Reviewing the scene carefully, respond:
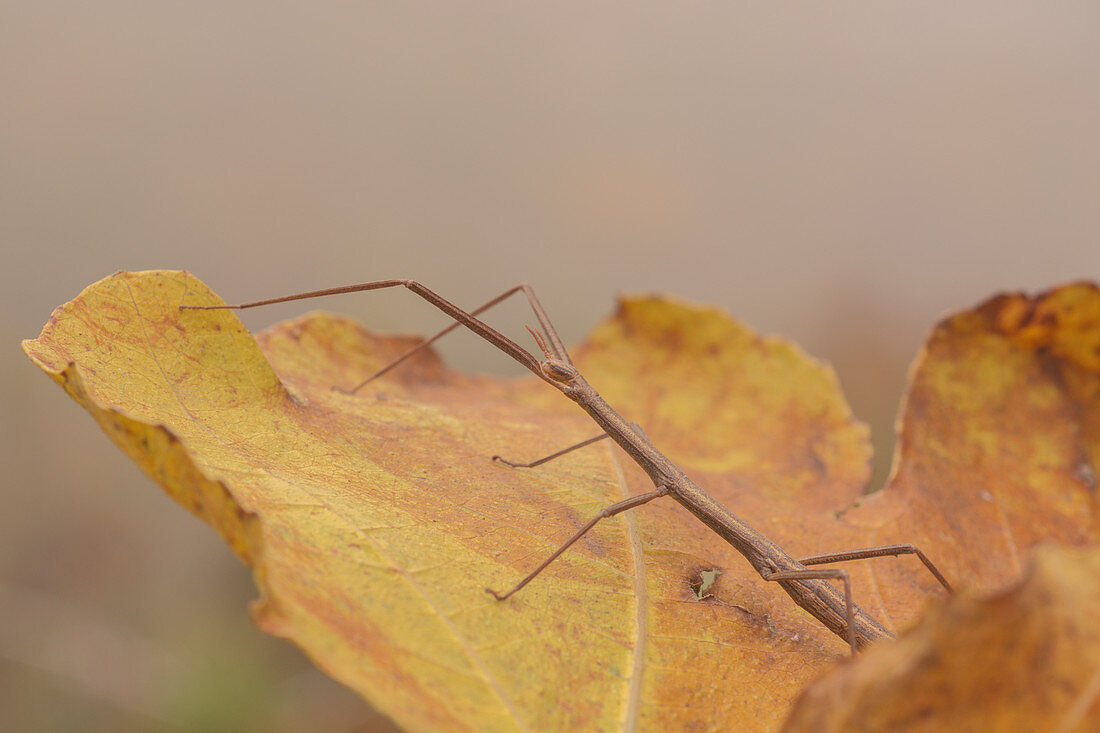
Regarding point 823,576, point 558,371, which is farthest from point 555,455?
point 823,576

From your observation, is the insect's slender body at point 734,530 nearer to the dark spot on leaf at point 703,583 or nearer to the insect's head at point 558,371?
the insect's head at point 558,371

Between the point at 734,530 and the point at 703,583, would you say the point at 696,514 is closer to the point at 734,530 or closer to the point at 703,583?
the point at 734,530

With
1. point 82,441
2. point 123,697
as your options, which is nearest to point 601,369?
point 123,697

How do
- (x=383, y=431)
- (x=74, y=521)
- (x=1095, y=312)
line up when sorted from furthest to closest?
(x=74, y=521), (x=1095, y=312), (x=383, y=431)

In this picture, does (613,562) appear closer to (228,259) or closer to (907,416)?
(907,416)

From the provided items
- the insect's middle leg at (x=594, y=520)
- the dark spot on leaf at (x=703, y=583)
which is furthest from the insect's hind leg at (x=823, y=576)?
the insect's middle leg at (x=594, y=520)

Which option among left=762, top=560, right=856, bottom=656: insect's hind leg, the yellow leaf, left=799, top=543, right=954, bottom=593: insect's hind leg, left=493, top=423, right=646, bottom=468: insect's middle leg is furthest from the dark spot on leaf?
left=493, top=423, right=646, bottom=468: insect's middle leg

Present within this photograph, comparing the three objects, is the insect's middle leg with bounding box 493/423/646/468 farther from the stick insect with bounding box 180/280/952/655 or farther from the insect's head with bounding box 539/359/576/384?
the insect's head with bounding box 539/359/576/384
